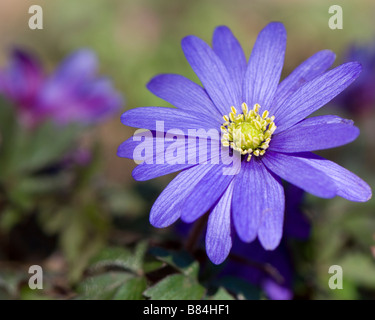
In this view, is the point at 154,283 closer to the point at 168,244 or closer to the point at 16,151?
the point at 168,244

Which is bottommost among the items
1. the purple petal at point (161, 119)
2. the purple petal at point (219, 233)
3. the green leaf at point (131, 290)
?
the green leaf at point (131, 290)

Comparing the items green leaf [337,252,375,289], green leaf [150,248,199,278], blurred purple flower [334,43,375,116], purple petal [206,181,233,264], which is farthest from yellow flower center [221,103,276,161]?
blurred purple flower [334,43,375,116]

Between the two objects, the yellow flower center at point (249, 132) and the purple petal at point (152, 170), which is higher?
the yellow flower center at point (249, 132)

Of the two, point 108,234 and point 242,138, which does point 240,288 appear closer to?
point 242,138

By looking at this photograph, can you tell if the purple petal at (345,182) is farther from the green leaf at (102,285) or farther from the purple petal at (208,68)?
the green leaf at (102,285)

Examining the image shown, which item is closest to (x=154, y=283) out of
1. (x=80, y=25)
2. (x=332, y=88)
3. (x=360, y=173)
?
(x=332, y=88)

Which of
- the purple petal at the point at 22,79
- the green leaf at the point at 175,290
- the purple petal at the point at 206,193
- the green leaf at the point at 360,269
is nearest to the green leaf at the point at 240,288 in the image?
the green leaf at the point at 175,290

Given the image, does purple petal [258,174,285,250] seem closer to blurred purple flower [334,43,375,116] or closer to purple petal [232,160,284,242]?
purple petal [232,160,284,242]
